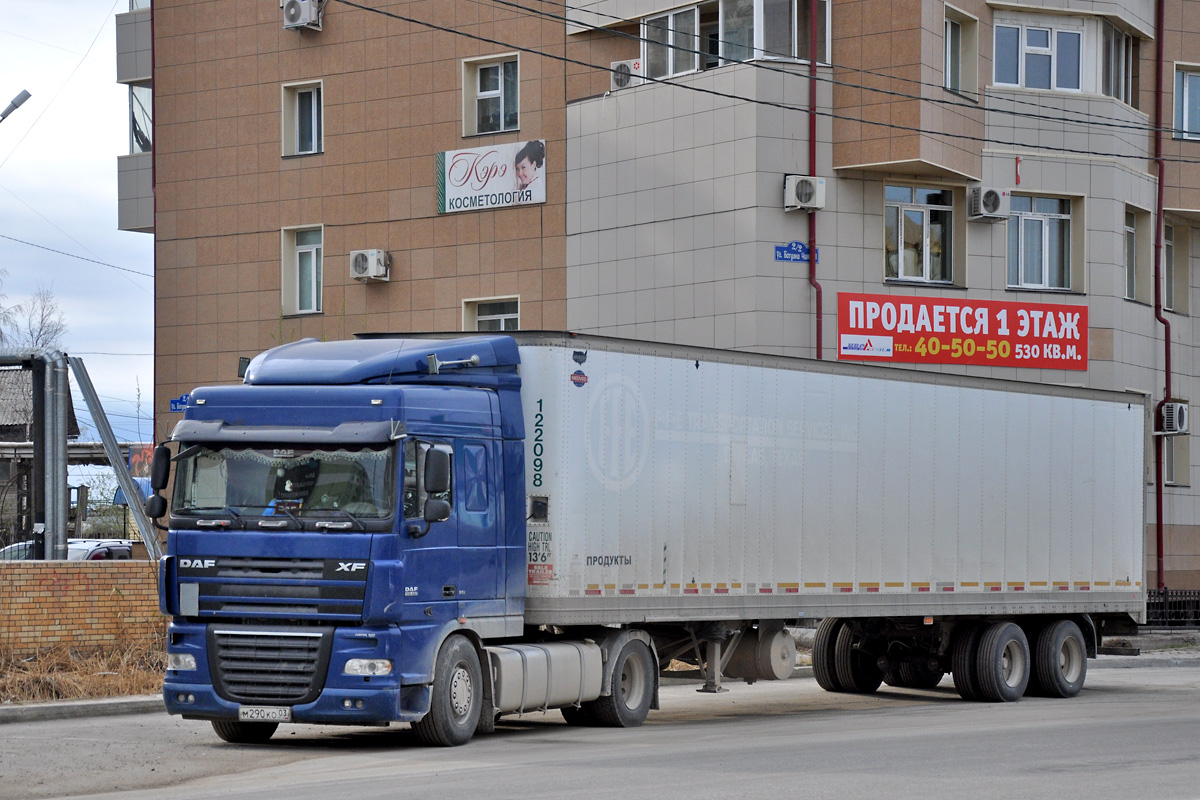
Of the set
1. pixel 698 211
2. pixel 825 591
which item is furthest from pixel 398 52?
pixel 825 591

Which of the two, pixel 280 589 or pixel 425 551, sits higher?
pixel 425 551

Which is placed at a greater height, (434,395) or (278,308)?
(278,308)

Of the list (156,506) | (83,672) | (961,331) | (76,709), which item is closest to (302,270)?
(961,331)

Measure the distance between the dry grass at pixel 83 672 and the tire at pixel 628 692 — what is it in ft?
16.6

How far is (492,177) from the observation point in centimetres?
3259

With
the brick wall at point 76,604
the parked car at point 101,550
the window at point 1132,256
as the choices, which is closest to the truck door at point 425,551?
the brick wall at point 76,604

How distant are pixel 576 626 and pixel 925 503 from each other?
484 centimetres

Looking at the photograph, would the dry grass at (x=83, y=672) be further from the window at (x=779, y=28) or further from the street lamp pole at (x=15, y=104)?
the window at (x=779, y=28)

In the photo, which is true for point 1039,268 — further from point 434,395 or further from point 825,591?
point 434,395

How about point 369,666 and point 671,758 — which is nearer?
point 671,758

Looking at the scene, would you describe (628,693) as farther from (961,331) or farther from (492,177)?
(492,177)

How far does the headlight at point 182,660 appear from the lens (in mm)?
13992

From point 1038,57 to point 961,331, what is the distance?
210 inches

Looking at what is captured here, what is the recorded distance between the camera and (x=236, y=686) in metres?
13.8
